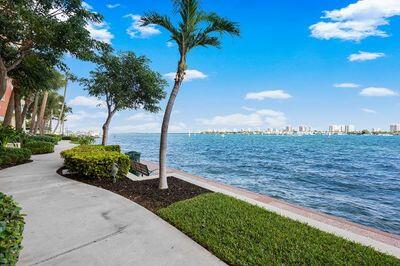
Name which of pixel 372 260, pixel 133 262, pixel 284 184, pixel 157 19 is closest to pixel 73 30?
pixel 157 19

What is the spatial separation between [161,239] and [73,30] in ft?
39.9

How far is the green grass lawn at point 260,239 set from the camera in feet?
16.8

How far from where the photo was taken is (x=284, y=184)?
19.1 m

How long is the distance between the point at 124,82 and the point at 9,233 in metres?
19.7

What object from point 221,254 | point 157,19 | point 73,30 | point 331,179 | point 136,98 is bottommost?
point 331,179

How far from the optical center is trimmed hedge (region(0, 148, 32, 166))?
14922 millimetres

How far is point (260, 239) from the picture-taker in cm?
591

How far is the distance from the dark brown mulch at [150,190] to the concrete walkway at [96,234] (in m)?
0.55

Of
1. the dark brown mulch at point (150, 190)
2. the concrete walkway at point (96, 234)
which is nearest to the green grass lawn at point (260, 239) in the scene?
the concrete walkway at point (96, 234)

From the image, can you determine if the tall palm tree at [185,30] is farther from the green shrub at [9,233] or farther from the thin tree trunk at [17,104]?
the thin tree trunk at [17,104]

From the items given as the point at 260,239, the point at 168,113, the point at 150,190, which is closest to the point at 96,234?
the point at 260,239

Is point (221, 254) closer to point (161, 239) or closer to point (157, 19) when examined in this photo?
point (161, 239)

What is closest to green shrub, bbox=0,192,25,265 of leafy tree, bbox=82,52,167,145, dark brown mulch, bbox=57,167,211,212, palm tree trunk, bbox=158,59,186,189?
dark brown mulch, bbox=57,167,211,212

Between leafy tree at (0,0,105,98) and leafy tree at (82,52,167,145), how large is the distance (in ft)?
17.9
